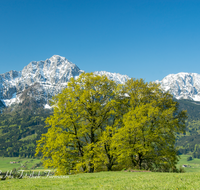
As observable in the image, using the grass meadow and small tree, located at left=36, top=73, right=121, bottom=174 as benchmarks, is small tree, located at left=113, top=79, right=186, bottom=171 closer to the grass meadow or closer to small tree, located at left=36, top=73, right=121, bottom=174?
small tree, located at left=36, top=73, right=121, bottom=174

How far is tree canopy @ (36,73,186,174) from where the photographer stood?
98.7ft

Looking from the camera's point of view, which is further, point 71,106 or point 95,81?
point 95,81

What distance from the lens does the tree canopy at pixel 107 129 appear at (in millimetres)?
30094

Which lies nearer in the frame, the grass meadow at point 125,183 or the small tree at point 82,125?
the grass meadow at point 125,183

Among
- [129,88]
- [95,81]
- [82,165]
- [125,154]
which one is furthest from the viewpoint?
[129,88]

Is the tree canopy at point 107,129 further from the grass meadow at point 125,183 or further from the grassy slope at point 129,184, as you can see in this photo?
the grassy slope at point 129,184

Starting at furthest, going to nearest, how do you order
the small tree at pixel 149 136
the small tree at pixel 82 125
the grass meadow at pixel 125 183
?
the small tree at pixel 82 125
the small tree at pixel 149 136
the grass meadow at pixel 125 183

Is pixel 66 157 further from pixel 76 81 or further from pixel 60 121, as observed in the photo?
pixel 76 81

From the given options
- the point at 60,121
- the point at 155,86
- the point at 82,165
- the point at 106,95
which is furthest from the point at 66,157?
the point at 155,86

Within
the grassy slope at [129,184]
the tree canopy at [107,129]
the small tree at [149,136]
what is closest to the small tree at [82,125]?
the tree canopy at [107,129]

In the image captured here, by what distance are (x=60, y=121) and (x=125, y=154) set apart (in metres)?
12.6

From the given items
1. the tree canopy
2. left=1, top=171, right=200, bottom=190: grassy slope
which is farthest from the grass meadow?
the tree canopy

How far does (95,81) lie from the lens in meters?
35.1

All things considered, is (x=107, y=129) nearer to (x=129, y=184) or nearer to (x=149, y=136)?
(x=149, y=136)
